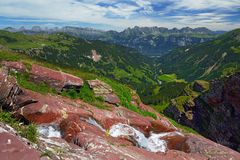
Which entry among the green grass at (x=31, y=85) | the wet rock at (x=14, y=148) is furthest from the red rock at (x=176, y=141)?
the wet rock at (x=14, y=148)

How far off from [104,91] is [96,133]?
18527mm

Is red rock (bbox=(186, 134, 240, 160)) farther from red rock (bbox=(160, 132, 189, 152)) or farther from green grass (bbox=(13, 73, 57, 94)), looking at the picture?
green grass (bbox=(13, 73, 57, 94))

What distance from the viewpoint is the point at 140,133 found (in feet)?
134

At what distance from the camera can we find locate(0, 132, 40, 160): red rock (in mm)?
17375

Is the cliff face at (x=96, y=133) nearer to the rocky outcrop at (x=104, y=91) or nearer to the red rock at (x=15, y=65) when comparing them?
the rocky outcrop at (x=104, y=91)

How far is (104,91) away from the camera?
5125cm

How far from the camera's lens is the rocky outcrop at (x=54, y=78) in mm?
46031

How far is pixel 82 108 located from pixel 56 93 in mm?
6637

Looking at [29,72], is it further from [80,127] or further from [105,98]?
[80,127]

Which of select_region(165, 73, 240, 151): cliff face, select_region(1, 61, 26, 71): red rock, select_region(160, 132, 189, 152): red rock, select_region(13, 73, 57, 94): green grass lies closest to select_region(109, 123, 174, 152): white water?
select_region(160, 132, 189, 152): red rock

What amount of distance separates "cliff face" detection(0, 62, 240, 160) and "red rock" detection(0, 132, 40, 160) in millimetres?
1168

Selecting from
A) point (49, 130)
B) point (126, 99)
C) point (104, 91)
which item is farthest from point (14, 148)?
point (126, 99)

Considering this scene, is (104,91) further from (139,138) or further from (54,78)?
(139,138)

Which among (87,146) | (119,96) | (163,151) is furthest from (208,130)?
(87,146)
